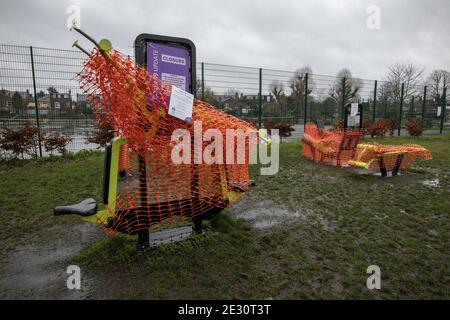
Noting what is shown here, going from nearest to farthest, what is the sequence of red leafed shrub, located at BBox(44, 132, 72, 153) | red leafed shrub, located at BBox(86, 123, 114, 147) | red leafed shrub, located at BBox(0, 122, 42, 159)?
red leafed shrub, located at BBox(0, 122, 42, 159) → red leafed shrub, located at BBox(44, 132, 72, 153) → red leafed shrub, located at BBox(86, 123, 114, 147)

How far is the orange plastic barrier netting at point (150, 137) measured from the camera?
8.18 feet

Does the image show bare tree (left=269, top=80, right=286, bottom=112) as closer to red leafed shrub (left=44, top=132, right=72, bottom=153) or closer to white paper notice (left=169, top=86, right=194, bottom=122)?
red leafed shrub (left=44, top=132, right=72, bottom=153)

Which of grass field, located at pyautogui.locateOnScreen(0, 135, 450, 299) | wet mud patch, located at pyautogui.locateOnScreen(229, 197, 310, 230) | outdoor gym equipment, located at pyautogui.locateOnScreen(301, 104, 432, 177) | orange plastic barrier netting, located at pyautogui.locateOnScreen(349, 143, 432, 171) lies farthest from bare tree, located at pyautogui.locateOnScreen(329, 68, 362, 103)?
wet mud patch, located at pyautogui.locateOnScreen(229, 197, 310, 230)

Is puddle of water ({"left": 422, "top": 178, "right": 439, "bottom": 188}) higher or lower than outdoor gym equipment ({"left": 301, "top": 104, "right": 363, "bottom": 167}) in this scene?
lower

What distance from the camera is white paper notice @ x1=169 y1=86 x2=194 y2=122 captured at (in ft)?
8.43

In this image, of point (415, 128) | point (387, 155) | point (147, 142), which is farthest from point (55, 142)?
point (415, 128)

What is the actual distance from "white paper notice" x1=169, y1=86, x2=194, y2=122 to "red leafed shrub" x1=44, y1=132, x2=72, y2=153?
285 inches

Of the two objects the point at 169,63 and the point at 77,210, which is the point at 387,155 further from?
the point at 77,210

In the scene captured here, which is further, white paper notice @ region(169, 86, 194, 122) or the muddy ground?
white paper notice @ region(169, 86, 194, 122)

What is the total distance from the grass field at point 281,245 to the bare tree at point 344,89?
9.99 m

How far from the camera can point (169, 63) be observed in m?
3.06
